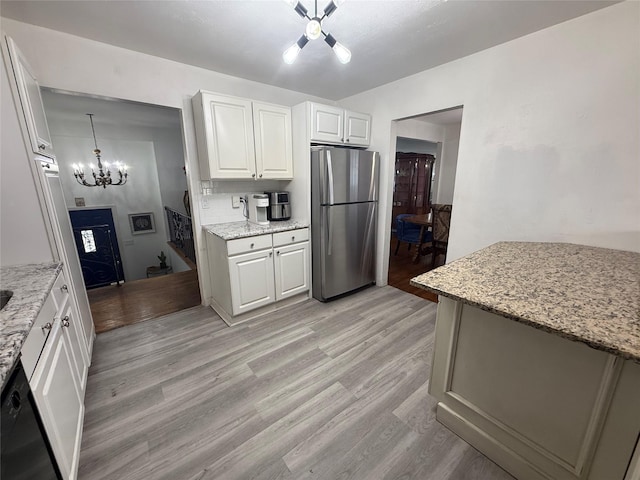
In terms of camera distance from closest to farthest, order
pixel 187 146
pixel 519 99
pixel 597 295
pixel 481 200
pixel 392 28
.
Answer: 1. pixel 597 295
2. pixel 392 28
3. pixel 519 99
4. pixel 481 200
5. pixel 187 146

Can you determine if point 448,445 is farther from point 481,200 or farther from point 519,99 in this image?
point 519,99

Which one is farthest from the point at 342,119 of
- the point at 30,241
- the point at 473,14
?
the point at 30,241

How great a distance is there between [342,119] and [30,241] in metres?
2.70

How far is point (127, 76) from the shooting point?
6.95 ft

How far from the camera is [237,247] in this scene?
2293 mm

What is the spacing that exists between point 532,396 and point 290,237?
2081 millimetres

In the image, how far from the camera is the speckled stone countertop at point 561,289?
80cm

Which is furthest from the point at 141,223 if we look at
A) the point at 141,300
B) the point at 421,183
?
the point at 421,183

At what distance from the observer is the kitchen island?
875 millimetres

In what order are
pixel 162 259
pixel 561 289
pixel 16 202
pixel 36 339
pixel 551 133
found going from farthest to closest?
pixel 162 259 < pixel 551 133 < pixel 16 202 < pixel 561 289 < pixel 36 339

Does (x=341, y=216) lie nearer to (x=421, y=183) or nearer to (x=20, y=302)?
(x=20, y=302)

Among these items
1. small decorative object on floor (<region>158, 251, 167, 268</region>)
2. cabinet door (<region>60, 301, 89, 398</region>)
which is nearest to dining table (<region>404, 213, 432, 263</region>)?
cabinet door (<region>60, 301, 89, 398</region>)

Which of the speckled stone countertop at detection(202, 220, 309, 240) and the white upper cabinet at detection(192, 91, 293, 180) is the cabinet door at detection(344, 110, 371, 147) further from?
the speckled stone countertop at detection(202, 220, 309, 240)

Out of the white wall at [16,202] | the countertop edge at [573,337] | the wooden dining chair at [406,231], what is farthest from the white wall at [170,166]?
the countertop edge at [573,337]
